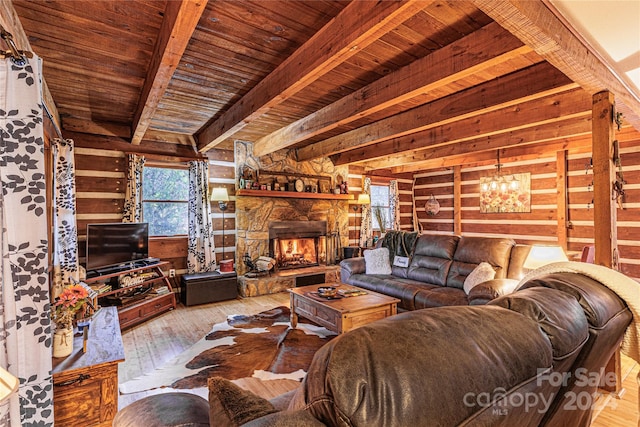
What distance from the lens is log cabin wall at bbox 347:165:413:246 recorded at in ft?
23.7

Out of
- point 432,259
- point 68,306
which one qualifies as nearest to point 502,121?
point 432,259

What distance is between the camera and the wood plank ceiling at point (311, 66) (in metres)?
1.94

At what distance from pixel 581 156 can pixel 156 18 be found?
692 centimetres

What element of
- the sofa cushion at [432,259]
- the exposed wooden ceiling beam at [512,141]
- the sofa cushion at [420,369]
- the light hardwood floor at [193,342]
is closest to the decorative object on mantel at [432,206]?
the exposed wooden ceiling beam at [512,141]

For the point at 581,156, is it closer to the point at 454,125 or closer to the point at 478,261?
the point at 454,125

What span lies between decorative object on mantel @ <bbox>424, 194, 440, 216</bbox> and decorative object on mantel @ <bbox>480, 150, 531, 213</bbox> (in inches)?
43.1

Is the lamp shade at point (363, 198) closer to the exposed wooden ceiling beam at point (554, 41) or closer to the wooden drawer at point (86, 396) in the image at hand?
the exposed wooden ceiling beam at point (554, 41)

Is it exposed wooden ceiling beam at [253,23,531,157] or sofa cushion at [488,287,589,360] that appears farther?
exposed wooden ceiling beam at [253,23,531,157]

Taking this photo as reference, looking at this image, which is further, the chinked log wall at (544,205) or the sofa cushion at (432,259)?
the chinked log wall at (544,205)

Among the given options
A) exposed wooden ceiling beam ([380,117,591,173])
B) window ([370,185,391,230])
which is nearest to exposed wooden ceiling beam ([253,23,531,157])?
exposed wooden ceiling beam ([380,117,591,173])

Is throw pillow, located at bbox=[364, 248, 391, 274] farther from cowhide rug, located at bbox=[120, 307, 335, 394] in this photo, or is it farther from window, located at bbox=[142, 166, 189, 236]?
window, located at bbox=[142, 166, 189, 236]

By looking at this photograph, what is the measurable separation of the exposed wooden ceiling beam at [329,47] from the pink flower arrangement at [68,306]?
2051 mm

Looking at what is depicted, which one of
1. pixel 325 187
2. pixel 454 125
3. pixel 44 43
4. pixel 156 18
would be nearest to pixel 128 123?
pixel 44 43

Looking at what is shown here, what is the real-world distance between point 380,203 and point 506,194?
2754 millimetres
